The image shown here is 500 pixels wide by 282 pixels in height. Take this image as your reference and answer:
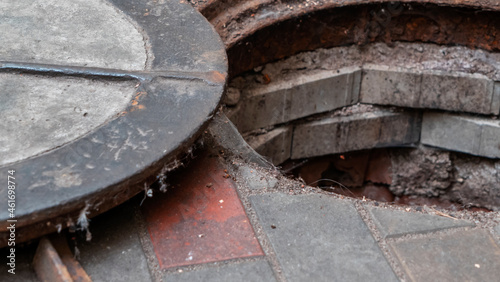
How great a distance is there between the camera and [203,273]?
60.1 inches

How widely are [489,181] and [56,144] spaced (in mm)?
2621

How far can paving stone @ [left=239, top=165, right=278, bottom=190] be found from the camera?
1.83 m

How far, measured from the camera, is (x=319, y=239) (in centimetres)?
164

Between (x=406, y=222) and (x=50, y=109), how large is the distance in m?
1.13

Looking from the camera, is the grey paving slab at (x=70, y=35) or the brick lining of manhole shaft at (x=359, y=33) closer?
the grey paving slab at (x=70, y=35)

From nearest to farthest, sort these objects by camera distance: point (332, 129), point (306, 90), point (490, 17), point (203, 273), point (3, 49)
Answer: point (203, 273)
point (3, 49)
point (490, 17)
point (306, 90)
point (332, 129)

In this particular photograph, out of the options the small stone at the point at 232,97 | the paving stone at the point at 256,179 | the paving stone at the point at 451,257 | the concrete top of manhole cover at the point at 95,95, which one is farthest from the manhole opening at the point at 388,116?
the paving stone at the point at 451,257

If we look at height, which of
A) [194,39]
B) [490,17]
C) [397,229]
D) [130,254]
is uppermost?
[490,17]

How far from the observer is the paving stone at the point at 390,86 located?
122 inches

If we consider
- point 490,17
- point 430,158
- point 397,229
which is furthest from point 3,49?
point 430,158

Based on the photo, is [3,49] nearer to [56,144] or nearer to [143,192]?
[56,144]

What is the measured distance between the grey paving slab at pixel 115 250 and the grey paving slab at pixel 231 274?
96 mm

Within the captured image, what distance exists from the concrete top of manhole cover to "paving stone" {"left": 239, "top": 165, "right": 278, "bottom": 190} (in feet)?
0.87

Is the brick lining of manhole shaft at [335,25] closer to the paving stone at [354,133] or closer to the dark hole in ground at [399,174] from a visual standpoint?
the paving stone at [354,133]
